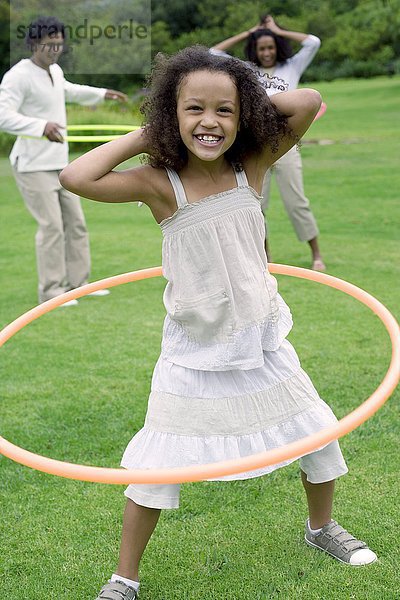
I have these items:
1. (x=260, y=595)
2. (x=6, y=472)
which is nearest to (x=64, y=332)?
(x=6, y=472)

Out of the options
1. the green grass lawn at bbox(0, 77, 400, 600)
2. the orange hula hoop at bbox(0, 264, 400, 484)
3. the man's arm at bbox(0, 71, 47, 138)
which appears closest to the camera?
the orange hula hoop at bbox(0, 264, 400, 484)

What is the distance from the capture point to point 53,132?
6156mm

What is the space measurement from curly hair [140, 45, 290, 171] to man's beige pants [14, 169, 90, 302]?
4.02 m

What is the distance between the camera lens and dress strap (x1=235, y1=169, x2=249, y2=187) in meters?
2.80

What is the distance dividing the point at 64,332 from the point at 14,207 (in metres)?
7.01

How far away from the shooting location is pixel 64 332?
6051mm

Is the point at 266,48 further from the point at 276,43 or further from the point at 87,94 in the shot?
the point at 87,94

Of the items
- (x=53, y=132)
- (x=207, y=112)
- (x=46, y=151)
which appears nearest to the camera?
(x=207, y=112)

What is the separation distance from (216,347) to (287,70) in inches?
188

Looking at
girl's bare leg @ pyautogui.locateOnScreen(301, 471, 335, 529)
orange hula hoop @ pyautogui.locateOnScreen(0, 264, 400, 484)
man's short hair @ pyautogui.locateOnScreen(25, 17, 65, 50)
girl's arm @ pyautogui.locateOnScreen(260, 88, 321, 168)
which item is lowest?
girl's bare leg @ pyautogui.locateOnScreen(301, 471, 335, 529)

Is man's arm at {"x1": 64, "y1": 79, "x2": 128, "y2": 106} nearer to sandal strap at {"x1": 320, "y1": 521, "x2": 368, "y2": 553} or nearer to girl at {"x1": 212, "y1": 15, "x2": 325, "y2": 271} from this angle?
girl at {"x1": 212, "y1": 15, "x2": 325, "y2": 271}

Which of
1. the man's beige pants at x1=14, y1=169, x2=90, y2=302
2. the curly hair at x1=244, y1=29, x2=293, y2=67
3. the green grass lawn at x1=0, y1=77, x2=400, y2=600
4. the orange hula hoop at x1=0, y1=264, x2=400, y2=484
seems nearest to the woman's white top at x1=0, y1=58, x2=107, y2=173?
the man's beige pants at x1=14, y1=169, x2=90, y2=302

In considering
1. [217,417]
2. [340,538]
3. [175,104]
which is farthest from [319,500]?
[175,104]

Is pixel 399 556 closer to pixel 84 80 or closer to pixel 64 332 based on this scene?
pixel 64 332
